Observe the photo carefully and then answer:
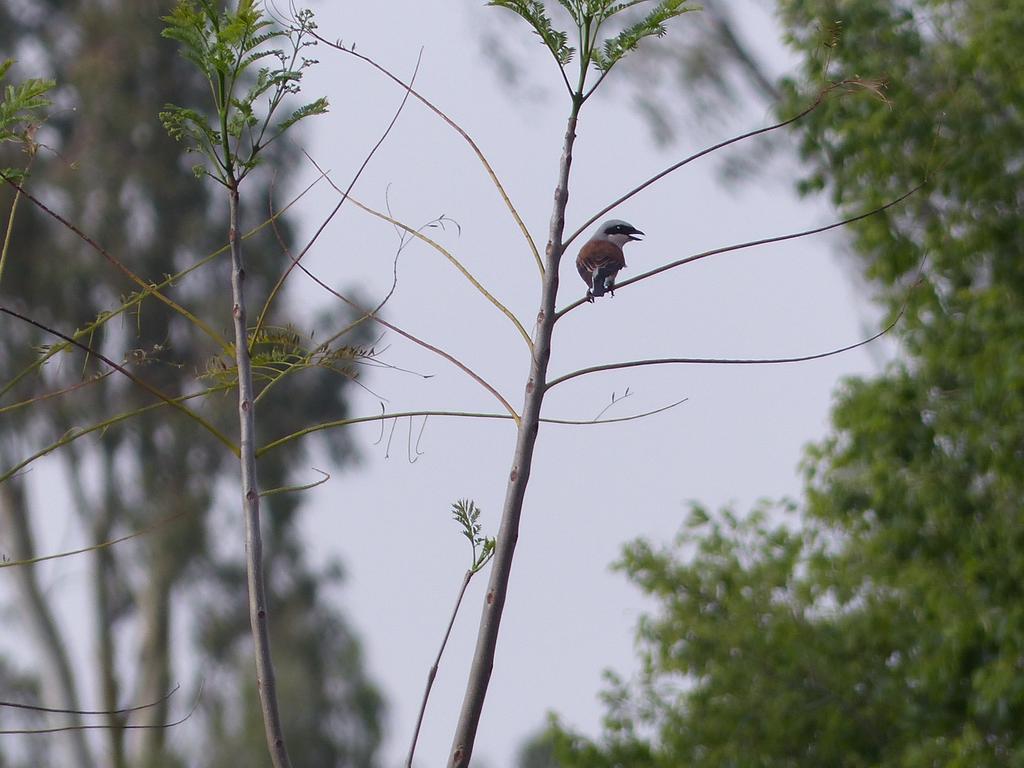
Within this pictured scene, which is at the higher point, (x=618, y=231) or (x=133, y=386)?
(x=133, y=386)

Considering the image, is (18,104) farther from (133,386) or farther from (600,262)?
(133,386)

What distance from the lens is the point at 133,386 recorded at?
9828 mm

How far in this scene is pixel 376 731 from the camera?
12.1m

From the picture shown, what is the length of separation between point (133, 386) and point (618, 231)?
820 centimetres

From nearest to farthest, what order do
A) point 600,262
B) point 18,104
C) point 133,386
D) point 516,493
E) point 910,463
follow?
1. point 516,493
2. point 18,104
3. point 600,262
4. point 910,463
5. point 133,386

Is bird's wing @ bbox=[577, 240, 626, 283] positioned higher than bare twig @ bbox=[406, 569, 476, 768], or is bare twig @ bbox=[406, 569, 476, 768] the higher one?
bird's wing @ bbox=[577, 240, 626, 283]

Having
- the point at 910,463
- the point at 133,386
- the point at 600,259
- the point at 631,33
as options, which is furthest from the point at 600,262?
the point at 133,386

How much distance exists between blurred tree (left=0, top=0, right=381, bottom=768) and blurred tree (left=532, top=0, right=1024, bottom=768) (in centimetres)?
486

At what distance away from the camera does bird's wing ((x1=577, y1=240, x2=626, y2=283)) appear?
189 cm

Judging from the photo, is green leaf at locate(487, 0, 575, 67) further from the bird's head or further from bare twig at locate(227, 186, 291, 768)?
the bird's head

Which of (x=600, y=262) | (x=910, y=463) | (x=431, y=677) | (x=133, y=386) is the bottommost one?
(x=431, y=677)

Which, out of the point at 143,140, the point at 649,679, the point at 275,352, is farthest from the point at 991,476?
the point at 143,140

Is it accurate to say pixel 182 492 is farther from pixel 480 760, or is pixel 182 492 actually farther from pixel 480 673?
pixel 480 760

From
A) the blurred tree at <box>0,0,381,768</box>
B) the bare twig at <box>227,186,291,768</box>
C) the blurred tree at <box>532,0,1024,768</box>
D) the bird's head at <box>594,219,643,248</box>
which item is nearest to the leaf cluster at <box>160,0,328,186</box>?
the bare twig at <box>227,186,291,768</box>
